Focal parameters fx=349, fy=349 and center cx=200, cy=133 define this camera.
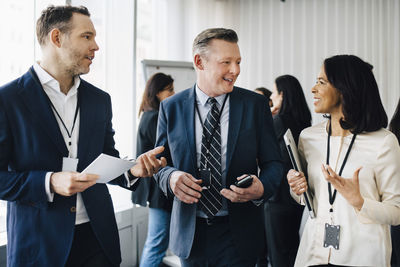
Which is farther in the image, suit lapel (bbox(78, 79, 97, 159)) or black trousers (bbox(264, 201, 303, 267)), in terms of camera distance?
black trousers (bbox(264, 201, 303, 267))

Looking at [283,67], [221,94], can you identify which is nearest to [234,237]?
[221,94]

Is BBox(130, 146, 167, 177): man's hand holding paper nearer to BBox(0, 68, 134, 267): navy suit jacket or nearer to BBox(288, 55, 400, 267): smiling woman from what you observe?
BBox(0, 68, 134, 267): navy suit jacket

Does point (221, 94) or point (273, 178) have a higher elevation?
point (221, 94)

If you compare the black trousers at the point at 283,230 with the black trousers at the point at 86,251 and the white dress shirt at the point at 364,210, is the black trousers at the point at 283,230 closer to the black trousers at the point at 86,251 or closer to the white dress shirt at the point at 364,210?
the white dress shirt at the point at 364,210

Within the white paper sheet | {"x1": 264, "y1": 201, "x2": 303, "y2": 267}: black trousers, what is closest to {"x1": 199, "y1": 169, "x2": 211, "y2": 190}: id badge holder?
the white paper sheet

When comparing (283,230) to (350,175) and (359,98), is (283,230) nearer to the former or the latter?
(350,175)

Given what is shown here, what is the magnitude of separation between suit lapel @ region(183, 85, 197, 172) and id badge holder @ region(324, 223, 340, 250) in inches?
25.9

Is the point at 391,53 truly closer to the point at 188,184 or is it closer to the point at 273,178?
the point at 273,178

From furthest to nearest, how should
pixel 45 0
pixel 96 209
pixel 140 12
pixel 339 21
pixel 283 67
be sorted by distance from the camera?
pixel 283 67 → pixel 339 21 → pixel 140 12 → pixel 45 0 → pixel 96 209

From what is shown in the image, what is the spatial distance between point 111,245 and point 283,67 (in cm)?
419

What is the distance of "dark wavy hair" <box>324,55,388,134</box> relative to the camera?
5.09 ft

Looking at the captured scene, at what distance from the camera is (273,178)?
1641 millimetres

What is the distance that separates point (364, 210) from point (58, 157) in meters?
1.28

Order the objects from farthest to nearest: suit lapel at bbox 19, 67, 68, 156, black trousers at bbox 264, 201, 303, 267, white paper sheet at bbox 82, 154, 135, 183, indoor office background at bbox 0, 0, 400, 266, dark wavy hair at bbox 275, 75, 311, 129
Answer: dark wavy hair at bbox 275, 75, 311, 129 → black trousers at bbox 264, 201, 303, 267 → indoor office background at bbox 0, 0, 400, 266 → suit lapel at bbox 19, 67, 68, 156 → white paper sheet at bbox 82, 154, 135, 183
